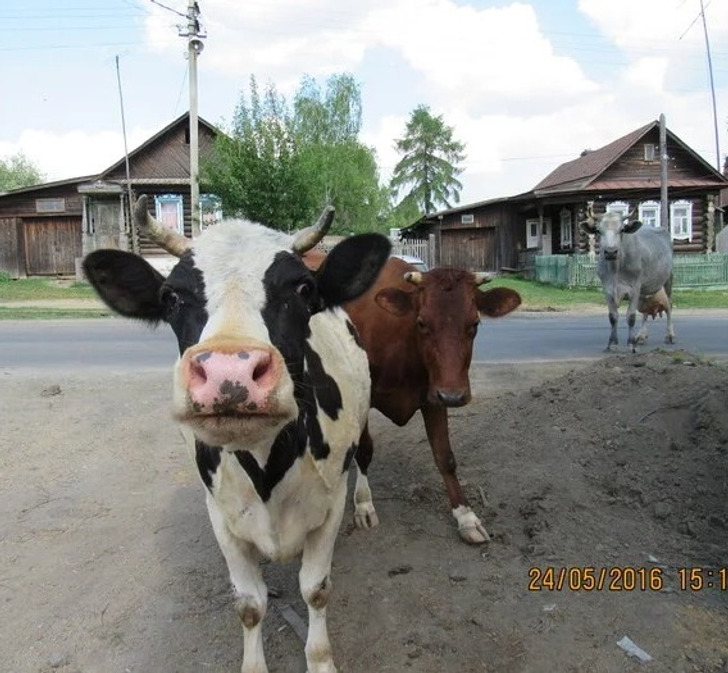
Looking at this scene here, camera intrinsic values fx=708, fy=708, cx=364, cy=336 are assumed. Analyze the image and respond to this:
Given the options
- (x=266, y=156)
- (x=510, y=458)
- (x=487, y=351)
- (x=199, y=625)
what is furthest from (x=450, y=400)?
(x=266, y=156)

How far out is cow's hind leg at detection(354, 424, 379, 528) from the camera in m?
4.77

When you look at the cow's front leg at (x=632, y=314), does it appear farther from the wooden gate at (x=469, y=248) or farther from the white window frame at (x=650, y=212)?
the wooden gate at (x=469, y=248)

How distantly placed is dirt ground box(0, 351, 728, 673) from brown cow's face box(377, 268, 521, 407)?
1011 mm

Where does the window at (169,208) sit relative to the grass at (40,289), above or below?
above

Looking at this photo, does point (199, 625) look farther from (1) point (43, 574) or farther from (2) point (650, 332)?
(2) point (650, 332)

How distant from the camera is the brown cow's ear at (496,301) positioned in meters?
4.85

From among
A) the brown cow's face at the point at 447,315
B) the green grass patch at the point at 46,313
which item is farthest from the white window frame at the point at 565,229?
the brown cow's face at the point at 447,315

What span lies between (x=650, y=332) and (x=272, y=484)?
1183 centimetres

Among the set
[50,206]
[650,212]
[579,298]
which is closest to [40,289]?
[50,206]

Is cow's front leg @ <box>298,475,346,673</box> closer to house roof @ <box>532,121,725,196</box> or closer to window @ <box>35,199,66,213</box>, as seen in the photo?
house roof @ <box>532,121,725,196</box>

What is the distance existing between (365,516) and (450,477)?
0.63 metres

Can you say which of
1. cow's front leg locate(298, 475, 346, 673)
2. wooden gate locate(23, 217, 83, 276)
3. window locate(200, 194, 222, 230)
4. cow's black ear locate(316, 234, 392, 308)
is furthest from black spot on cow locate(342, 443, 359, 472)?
wooden gate locate(23, 217, 83, 276)

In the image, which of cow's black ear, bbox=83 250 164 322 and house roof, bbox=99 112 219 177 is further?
house roof, bbox=99 112 219 177

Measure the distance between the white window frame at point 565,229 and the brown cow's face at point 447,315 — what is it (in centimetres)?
2786
